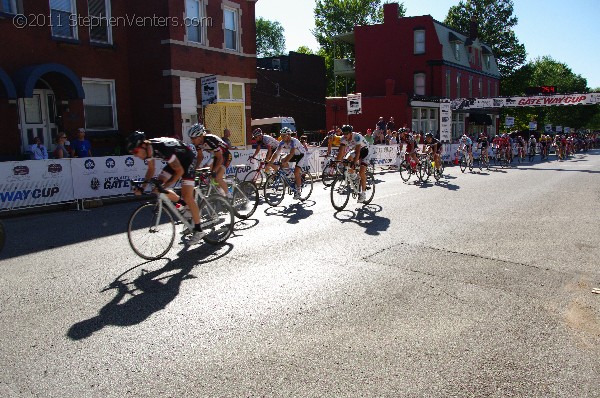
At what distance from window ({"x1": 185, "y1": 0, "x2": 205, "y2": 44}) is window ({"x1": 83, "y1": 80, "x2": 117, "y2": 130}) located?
4.06 metres

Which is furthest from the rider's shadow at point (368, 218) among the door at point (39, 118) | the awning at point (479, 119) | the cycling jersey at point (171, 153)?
the awning at point (479, 119)

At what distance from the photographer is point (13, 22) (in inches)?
661

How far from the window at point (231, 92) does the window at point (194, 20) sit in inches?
91.2

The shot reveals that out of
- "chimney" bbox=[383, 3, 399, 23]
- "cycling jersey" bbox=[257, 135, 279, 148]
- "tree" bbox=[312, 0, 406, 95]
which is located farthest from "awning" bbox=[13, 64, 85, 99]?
"tree" bbox=[312, 0, 406, 95]

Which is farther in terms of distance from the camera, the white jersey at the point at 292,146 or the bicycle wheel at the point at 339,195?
the white jersey at the point at 292,146

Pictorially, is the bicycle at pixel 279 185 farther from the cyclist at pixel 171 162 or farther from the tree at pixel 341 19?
the tree at pixel 341 19

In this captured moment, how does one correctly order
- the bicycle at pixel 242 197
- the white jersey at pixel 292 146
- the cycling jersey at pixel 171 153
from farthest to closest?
the white jersey at pixel 292 146, the bicycle at pixel 242 197, the cycling jersey at pixel 171 153

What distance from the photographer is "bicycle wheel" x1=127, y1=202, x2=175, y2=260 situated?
7.41 metres

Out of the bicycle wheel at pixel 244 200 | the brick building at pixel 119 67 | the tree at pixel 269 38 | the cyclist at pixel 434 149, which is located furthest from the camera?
the tree at pixel 269 38

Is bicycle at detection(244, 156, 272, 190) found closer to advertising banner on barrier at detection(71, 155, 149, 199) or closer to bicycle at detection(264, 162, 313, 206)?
bicycle at detection(264, 162, 313, 206)

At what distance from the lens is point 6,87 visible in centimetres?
1550

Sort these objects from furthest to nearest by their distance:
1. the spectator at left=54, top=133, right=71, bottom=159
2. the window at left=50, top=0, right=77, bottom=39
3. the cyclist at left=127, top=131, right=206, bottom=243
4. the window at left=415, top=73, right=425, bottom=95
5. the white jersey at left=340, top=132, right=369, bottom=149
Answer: the window at left=415, top=73, right=425, bottom=95
the window at left=50, top=0, right=77, bottom=39
the spectator at left=54, top=133, right=71, bottom=159
the white jersey at left=340, top=132, right=369, bottom=149
the cyclist at left=127, top=131, right=206, bottom=243

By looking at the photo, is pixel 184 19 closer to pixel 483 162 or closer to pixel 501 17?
pixel 483 162

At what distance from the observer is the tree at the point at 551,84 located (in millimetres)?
68312
